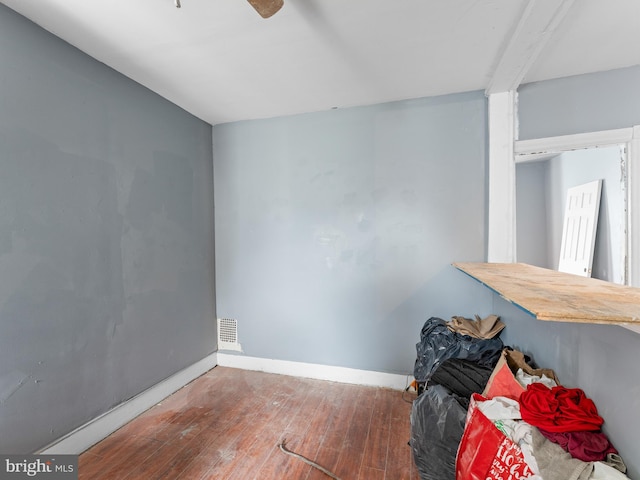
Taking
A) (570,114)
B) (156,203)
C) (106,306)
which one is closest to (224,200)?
(156,203)

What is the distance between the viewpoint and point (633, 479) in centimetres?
90

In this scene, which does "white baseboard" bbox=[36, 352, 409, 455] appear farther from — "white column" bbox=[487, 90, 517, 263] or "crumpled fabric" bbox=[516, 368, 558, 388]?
"white column" bbox=[487, 90, 517, 263]

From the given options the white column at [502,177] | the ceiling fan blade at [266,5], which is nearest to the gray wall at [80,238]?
the ceiling fan blade at [266,5]

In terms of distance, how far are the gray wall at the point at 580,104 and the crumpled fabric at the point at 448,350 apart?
155 cm

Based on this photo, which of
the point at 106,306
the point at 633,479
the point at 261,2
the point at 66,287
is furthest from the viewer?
the point at 106,306

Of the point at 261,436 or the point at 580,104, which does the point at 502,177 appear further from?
the point at 261,436

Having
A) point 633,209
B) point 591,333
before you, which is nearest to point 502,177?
point 633,209

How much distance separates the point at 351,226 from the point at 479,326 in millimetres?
1258

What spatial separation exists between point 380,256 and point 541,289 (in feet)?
4.77

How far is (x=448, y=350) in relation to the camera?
6.16 feet

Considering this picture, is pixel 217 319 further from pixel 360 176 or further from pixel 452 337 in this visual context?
pixel 452 337

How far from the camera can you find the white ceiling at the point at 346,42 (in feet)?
4.75

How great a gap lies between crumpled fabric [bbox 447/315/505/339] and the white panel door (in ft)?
2.37

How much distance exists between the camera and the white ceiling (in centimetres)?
145
